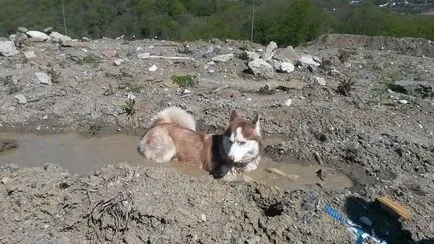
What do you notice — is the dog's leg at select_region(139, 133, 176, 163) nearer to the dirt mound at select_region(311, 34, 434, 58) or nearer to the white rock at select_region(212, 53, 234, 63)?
the white rock at select_region(212, 53, 234, 63)

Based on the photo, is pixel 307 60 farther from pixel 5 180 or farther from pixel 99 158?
pixel 5 180

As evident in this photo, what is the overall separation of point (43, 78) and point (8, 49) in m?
2.90

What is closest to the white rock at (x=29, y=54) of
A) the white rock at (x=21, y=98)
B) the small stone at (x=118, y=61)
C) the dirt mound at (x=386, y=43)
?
the small stone at (x=118, y=61)

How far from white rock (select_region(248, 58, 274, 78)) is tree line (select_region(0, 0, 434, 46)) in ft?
63.5

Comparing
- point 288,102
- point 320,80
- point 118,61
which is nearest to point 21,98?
point 118,61

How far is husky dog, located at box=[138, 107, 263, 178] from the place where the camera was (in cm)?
626

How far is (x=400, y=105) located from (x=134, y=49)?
777cm

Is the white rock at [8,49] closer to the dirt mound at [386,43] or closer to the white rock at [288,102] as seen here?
the white rock at [288,102]

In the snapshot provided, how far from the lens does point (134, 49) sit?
13367 millimetres

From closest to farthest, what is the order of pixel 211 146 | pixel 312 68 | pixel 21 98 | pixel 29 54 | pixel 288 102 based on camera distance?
pixel 211 146
pixel 288 102
pixel 21 98
pixel 312 68
pixel 29 54

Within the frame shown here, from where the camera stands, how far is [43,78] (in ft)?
33.8

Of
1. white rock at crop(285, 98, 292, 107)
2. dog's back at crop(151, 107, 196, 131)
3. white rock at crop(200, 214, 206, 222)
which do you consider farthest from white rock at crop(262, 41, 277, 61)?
white rock at crop(200, 214, 206, 222)

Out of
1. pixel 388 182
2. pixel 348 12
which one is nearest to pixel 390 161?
pixel 388 182

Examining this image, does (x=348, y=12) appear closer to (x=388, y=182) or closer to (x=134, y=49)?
(x=134, y=49)
